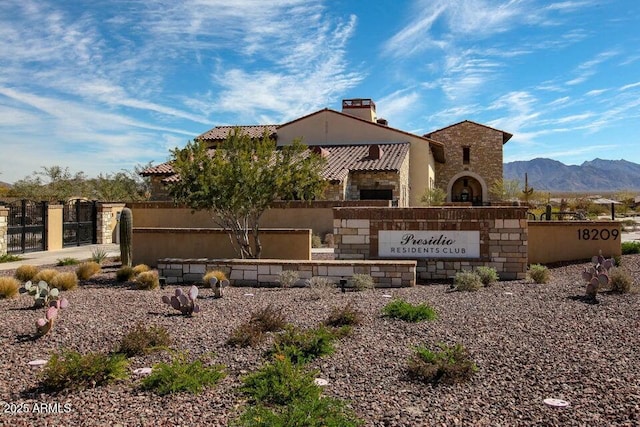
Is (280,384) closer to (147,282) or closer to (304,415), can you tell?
(304,415)

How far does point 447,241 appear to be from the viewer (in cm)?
1312

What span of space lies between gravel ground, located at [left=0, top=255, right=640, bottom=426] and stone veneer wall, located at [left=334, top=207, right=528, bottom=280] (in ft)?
7.32

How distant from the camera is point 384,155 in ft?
101

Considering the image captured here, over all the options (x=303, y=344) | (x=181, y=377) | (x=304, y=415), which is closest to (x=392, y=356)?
(x=303, y=344)

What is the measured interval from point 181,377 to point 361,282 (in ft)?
20.2

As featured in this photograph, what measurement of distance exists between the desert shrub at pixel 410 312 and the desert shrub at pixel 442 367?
2004 mm

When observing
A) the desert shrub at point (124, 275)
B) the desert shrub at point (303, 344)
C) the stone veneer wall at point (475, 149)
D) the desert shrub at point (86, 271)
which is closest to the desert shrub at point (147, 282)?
the desert shrub at point (124, 275)

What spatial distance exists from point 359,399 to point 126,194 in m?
42.3

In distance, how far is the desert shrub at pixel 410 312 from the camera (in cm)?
836

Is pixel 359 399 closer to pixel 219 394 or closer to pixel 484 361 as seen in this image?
pixel 219 394

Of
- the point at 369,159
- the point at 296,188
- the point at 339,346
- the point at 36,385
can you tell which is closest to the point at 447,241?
the point at 296,188

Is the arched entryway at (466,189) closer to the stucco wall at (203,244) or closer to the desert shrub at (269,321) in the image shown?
the stucco wall at (203,244)

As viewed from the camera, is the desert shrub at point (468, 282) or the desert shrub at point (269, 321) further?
the desert shrub at point (468, 282)

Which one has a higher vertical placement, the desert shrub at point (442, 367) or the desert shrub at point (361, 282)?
the desert shrub at point (361, 282)
